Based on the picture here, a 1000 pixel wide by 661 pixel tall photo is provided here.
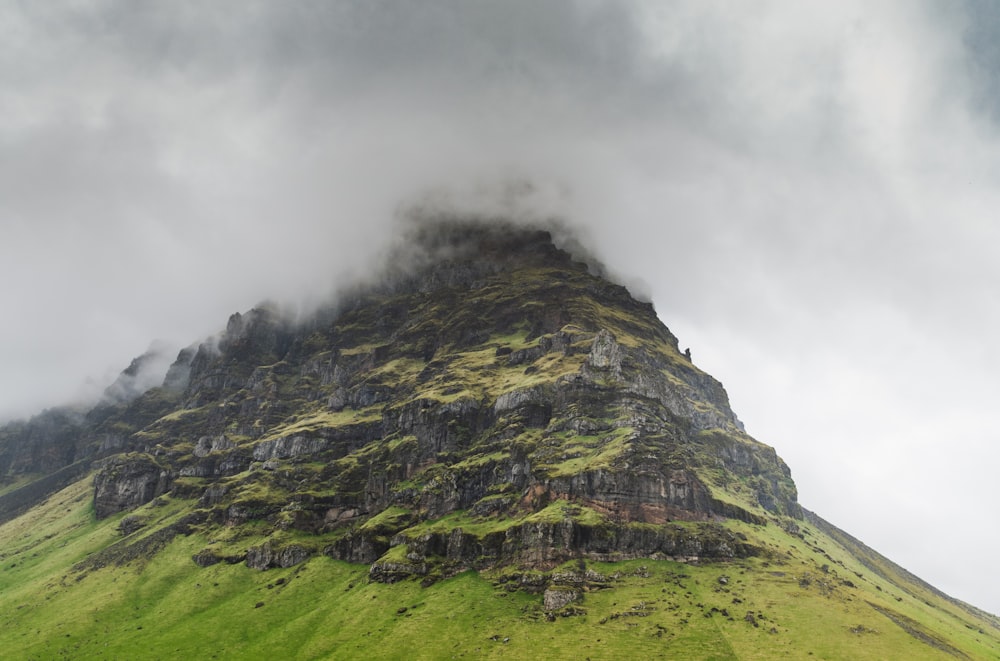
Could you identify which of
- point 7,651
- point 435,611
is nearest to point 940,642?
point 435,611

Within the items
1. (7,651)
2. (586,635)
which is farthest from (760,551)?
(7,651)

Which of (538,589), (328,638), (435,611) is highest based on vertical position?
(538,589)

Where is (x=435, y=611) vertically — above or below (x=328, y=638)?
above

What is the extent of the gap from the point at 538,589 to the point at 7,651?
168575 millimetres

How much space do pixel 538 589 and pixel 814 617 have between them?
7063cm

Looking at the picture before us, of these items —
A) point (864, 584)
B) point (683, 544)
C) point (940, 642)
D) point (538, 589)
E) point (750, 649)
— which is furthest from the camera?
point (864, 584)

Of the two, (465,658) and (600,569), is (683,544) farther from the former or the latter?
(465,658)

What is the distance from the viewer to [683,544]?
179625 millimetres

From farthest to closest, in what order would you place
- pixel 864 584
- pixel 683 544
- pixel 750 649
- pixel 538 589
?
pixel 864 584 < pixel 683 544 < pixel 538 589 < pixel 750 649

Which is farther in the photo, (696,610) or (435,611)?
(435,611)

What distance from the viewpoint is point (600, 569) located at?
172 m

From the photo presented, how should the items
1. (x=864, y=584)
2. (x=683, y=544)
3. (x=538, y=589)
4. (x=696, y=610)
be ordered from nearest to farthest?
1. (x=696, y=610)
2. (x=538, y=589)
3. (x=683, y=544)
4. (x=864, y=584)

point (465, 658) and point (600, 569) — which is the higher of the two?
point (600, 569)

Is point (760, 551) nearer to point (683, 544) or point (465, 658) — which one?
point (683, 544)
